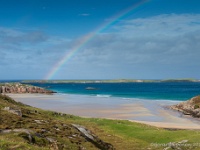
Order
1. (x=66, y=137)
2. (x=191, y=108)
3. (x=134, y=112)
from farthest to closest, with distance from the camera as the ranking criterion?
(x=191, y=108), (x=134, y=112), (x=66, y=137)

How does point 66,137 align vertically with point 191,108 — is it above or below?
above

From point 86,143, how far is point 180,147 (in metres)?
8.36

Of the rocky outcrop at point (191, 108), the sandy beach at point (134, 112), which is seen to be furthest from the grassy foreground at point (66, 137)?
the rocky outcrop at point (191, 108)

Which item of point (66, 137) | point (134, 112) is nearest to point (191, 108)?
point (134, 112)

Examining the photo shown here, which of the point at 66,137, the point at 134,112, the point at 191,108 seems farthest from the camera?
the point at 191,108

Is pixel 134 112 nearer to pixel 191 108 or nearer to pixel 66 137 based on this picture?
pixel 191 108

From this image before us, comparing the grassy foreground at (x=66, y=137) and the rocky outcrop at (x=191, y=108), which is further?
the rocky outcrop at (x=191, y=108)

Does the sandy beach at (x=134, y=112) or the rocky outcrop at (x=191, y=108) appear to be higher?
the rocky outcrop at (x=191, y=108)

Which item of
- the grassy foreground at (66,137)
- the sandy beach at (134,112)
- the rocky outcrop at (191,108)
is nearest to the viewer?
the grassy foreground at (66,137)

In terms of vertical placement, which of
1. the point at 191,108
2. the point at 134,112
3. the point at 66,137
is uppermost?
the point at 66,137

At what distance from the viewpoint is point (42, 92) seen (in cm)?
17525

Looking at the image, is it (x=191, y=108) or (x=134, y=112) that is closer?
(x=134, y=112)

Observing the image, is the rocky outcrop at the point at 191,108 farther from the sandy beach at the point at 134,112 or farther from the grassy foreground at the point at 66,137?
the grassy foreground at the point at 66,137

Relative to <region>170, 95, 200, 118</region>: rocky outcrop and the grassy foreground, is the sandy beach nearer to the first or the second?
<region>170, 95, 200, 118</region>: rocky outcrop
